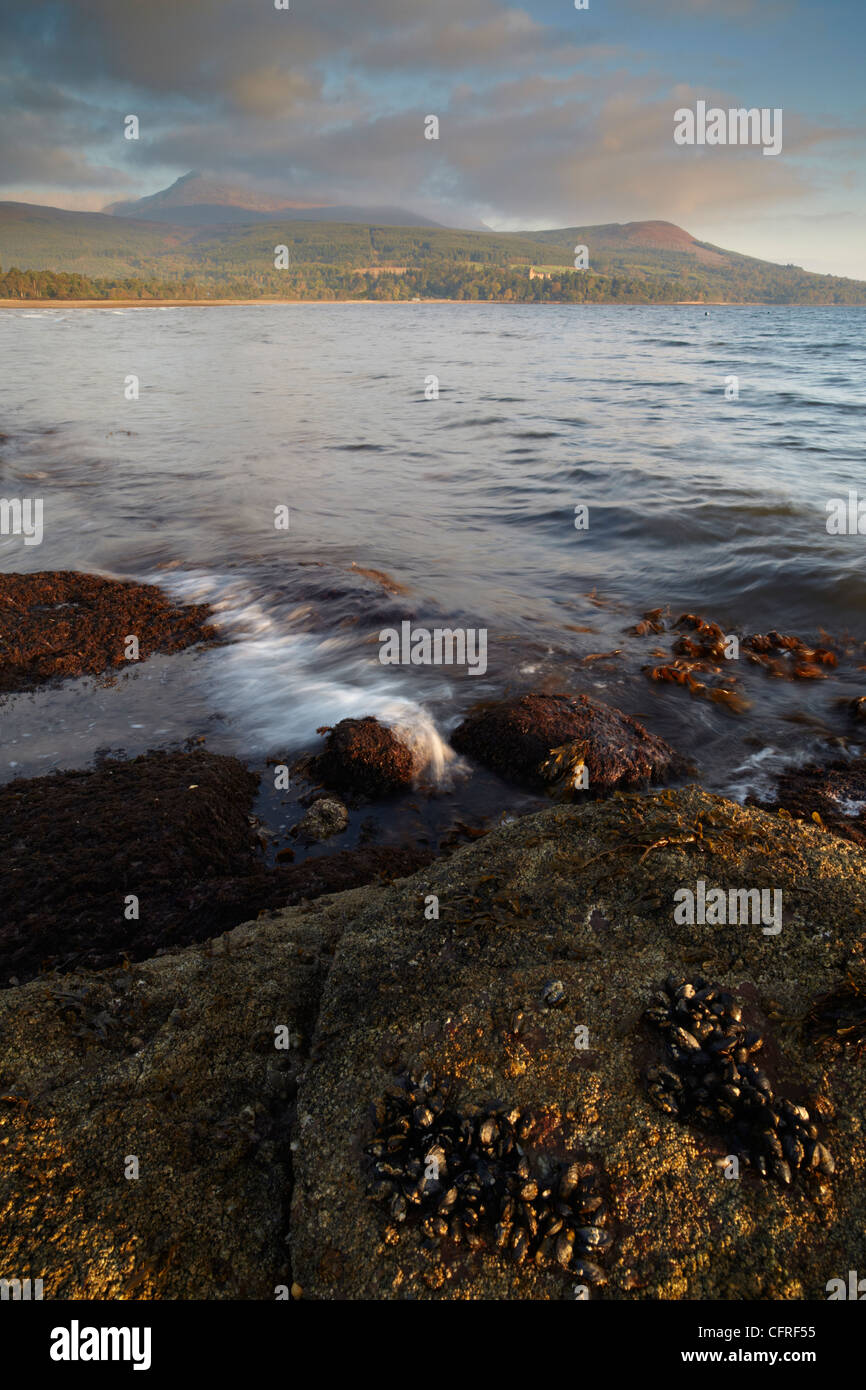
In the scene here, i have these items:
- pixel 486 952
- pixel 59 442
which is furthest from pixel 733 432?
pixel 486 952

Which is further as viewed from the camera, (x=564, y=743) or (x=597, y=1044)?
(x=564, y=743)

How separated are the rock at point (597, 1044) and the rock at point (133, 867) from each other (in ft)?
4.09

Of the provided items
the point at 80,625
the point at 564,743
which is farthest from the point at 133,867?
the point at 80,625

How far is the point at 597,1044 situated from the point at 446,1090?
0.77 metres

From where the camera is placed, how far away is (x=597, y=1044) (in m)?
3.42

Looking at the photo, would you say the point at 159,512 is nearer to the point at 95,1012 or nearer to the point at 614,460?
the point at 614,460

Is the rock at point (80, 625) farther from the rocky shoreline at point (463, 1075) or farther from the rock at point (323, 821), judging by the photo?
the rocky shoreline at point (463, 1075)

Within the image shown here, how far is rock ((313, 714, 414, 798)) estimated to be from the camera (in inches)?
295

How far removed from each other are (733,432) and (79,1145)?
97.7 ft

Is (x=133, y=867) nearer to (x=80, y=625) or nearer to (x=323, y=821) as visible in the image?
(x=323, y=821)

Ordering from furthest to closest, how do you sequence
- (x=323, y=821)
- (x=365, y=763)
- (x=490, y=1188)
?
1. (x=365, y=763)
2. (x=323, y=821)
3. (x=490, y=1188)

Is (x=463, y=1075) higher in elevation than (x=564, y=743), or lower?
lower

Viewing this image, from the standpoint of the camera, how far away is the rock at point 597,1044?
9.08 feet
